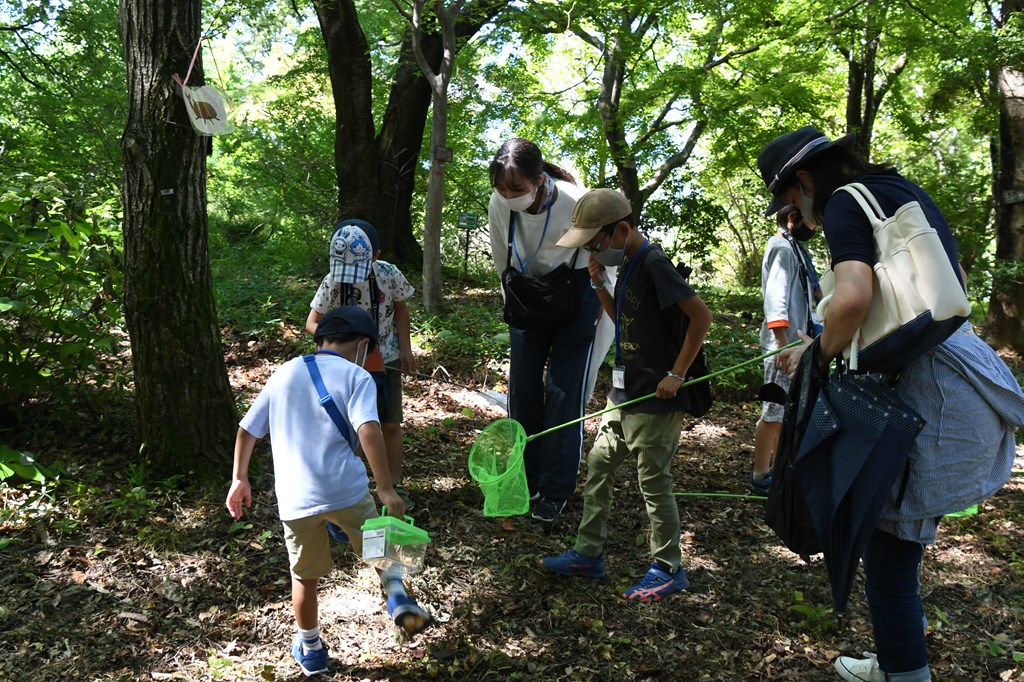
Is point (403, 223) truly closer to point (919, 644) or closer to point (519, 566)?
point (519, 566)

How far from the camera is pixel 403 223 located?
9734mm

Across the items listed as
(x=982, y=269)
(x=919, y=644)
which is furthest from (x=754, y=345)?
(x=919, y=644)

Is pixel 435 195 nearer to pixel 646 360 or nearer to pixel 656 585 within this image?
pixel 646 360

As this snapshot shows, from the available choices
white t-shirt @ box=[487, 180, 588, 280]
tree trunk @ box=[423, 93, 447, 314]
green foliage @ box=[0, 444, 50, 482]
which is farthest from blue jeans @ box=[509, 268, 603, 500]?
tree trunk @ box=[423, 93, 447, 314]

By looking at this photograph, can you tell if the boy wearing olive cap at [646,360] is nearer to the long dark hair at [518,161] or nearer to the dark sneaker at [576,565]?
the dark sneaker at [576,565]

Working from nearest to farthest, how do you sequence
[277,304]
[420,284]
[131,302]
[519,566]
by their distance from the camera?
1. [519,566]
2. [131,302]
3. [277,304]
4. [420,284]

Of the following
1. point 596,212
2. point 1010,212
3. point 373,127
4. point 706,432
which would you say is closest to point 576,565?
point 596,212

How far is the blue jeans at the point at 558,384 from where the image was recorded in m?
3.90

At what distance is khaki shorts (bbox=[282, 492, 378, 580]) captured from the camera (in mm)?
2635

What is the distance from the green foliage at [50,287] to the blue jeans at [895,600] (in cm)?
391

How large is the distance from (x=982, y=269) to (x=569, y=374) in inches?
321

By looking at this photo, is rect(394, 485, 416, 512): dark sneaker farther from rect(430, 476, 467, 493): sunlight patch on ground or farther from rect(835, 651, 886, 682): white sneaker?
rect(835, 651, 886, 682): white sneaker

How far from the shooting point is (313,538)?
8.72 ft

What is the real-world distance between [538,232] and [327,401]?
5.62ft
